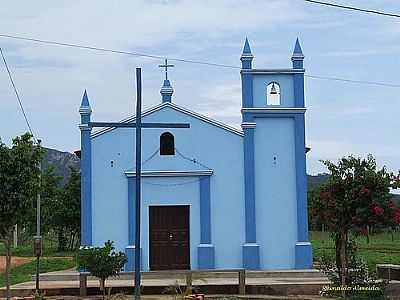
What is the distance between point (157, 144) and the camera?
28703mm

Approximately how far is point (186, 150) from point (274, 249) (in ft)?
14.6

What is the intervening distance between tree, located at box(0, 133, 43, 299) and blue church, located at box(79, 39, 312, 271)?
9.82m

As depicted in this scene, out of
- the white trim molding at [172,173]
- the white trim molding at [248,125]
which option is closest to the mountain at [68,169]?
the white trim molding at [248,125]

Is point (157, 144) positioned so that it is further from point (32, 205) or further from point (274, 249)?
point (32, 205)

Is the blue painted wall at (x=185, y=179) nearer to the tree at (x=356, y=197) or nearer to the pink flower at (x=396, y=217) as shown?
the tree at (x=356, y=197)

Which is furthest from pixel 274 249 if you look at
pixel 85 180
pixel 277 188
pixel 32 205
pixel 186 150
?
pixel 32 205

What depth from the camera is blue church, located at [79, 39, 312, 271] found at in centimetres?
2842

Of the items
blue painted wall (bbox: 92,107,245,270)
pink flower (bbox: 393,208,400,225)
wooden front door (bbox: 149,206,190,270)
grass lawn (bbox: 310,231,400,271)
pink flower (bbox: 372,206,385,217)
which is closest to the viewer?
pink flower (bbox: 372,206,385,217)

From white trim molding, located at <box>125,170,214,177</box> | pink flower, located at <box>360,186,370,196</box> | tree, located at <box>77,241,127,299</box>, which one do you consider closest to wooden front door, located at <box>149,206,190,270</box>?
white trim molding, located at <box>125,170,214,177</box>

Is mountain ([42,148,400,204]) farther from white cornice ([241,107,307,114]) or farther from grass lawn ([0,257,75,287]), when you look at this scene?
grass lawn ([0,257,75,287])

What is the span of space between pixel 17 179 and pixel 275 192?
12422mm

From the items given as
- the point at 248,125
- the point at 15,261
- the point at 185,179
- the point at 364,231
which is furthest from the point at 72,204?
the point at 364,231

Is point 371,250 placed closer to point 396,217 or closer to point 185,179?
point 185,179

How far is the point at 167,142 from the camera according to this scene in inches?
1137
